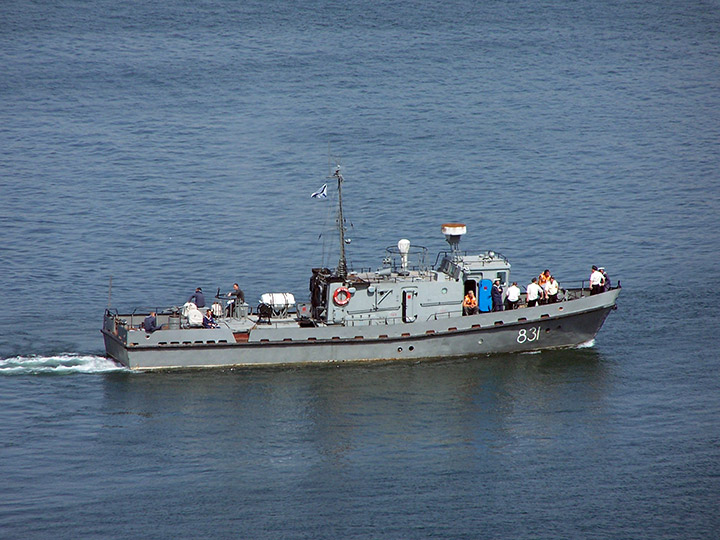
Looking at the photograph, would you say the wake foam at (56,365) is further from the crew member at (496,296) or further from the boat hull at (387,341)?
the crew member at (496,296)

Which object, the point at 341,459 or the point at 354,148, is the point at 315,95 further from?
the point at 341,459

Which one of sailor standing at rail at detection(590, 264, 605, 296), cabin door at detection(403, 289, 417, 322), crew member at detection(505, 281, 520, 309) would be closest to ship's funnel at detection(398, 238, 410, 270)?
cabin door at detection(403, 289, 417, 322)

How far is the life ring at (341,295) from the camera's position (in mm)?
46844

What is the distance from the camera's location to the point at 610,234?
64.2m

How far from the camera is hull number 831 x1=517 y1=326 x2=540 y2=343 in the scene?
48062 millimetres

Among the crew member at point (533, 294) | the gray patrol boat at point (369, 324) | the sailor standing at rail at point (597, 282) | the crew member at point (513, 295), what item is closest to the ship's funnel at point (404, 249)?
the gray patrol boat at point (369, 324)

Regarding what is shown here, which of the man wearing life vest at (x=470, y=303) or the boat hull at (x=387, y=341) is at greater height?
the man wearing life vest at (x=470, y=303)

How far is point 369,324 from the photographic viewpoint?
47281mm

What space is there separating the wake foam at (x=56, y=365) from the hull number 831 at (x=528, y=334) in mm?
16193

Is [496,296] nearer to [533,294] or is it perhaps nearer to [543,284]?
[533,294]

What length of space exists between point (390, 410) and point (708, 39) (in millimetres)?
65693

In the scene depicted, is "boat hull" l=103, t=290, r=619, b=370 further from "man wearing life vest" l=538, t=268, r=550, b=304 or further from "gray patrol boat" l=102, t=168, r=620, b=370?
"man wearing life vest" l=538, t=268, r=550, b=304

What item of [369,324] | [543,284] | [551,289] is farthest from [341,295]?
[551,289]

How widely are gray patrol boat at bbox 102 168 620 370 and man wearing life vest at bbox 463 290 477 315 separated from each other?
1.29 ft
